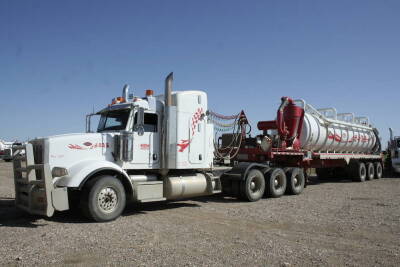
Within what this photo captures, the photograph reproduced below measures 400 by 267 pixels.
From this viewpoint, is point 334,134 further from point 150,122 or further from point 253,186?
point 150,122

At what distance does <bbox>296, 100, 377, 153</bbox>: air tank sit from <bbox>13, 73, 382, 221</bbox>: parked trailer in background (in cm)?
13

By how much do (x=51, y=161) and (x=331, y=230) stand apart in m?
6.19

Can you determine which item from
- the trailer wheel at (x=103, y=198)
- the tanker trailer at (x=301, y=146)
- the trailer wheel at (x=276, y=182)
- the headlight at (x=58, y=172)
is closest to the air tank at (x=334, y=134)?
the tanker trailer at (x=301, y=146)

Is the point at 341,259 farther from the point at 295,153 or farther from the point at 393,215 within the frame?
the point at 295,153

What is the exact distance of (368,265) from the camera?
5.21m

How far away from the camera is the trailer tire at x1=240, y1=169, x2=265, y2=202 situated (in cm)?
1155

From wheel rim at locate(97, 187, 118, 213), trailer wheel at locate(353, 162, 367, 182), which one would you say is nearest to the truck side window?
wheel rim at locate(97, 187, 118, 213)

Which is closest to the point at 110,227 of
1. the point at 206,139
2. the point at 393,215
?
the point at 206,139

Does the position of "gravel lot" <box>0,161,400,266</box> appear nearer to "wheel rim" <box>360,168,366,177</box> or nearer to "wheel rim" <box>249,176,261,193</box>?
"wheel rim" <box>249,176,261,193</box>

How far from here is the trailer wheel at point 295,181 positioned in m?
13.4

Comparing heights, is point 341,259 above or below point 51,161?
below

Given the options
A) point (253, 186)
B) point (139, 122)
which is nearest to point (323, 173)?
point (253, 186)

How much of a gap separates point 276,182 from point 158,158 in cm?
509

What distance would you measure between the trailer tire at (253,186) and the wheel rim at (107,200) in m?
4.64
